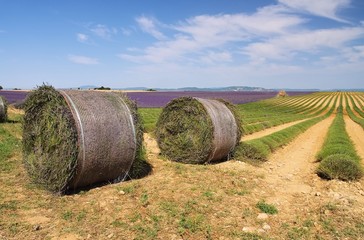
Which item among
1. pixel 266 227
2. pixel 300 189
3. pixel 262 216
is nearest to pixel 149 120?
pixel 300 189

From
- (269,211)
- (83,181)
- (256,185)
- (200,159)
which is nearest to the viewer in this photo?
(269,211)

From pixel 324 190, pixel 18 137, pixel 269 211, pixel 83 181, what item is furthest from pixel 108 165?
pixel 18 137

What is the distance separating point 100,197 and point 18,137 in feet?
29.9

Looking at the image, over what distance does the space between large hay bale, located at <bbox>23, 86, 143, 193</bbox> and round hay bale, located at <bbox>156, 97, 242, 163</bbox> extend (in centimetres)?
302

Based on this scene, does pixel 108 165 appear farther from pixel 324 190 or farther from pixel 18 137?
pixel 18 137

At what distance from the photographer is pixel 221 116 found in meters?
12.0

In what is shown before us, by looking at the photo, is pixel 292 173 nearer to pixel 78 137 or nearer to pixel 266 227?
pixel 266 227

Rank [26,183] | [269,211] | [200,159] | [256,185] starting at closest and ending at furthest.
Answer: [269,211], [26,183], [256,185], [200,159]

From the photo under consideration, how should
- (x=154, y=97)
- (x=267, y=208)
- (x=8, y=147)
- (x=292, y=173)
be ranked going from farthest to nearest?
(x=154, y=97) → (x=8, y=147) → (x=292, y=173) → (x=267, y=208)

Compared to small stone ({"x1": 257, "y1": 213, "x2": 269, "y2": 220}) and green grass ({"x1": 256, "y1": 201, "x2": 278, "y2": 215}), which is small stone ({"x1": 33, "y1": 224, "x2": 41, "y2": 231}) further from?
green grass ({"x1": 256, "y1": 201, "x2": 278, "y2": 215})

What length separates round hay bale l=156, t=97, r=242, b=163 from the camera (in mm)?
11406

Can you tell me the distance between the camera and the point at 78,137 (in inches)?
294

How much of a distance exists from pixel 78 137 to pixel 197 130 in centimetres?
508

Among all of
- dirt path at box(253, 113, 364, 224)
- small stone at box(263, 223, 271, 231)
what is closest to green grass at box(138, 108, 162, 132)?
dirt path at box(253, 113, 364, 224)
